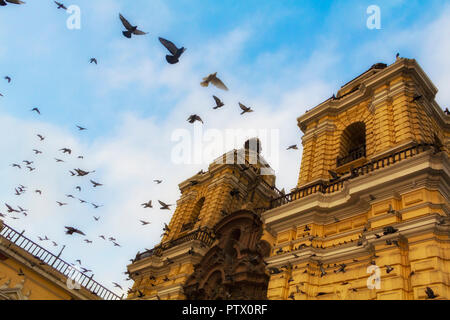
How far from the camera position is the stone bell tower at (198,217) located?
17.2m

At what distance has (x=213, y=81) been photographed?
24.7 ft

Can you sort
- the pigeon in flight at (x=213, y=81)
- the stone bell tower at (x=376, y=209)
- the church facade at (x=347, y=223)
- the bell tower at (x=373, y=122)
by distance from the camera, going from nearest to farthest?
1. the pigeon in flight at (x=213, y=81)
2. the stone bell tower at (x=376, y=209)
3. the church facade at (x=347, y=223)
4. the bell tower at (x=373, y=122)

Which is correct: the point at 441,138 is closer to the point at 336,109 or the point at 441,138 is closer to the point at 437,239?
the point at 336,109

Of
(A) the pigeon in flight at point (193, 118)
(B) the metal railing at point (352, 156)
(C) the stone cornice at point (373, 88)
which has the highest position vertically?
(C) the stone cornice at point (373, 88)

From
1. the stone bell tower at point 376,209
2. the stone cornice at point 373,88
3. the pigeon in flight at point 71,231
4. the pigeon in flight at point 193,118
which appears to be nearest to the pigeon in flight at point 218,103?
the pigeon in flight at point 193,118

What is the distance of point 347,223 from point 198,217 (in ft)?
38.5

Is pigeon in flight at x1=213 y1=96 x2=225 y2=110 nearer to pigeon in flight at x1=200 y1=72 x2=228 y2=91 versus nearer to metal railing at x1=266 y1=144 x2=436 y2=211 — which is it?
pigeon in flight at x1=200 y1=72 x2=228 y2=91

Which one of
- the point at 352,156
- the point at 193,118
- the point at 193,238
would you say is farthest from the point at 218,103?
the point at 193,238

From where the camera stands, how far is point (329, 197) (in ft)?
38.2

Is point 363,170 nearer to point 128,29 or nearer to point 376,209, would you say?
point 376,209

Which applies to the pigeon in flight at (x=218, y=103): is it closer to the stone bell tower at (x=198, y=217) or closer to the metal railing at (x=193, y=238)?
the stone bell tower at (x=198, y=217)

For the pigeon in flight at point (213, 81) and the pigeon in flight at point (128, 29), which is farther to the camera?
the pigeon in flight at point (213, 81)

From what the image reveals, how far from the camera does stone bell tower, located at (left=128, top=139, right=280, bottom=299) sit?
17.2m

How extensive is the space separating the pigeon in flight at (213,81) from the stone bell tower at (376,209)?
5977 mm
